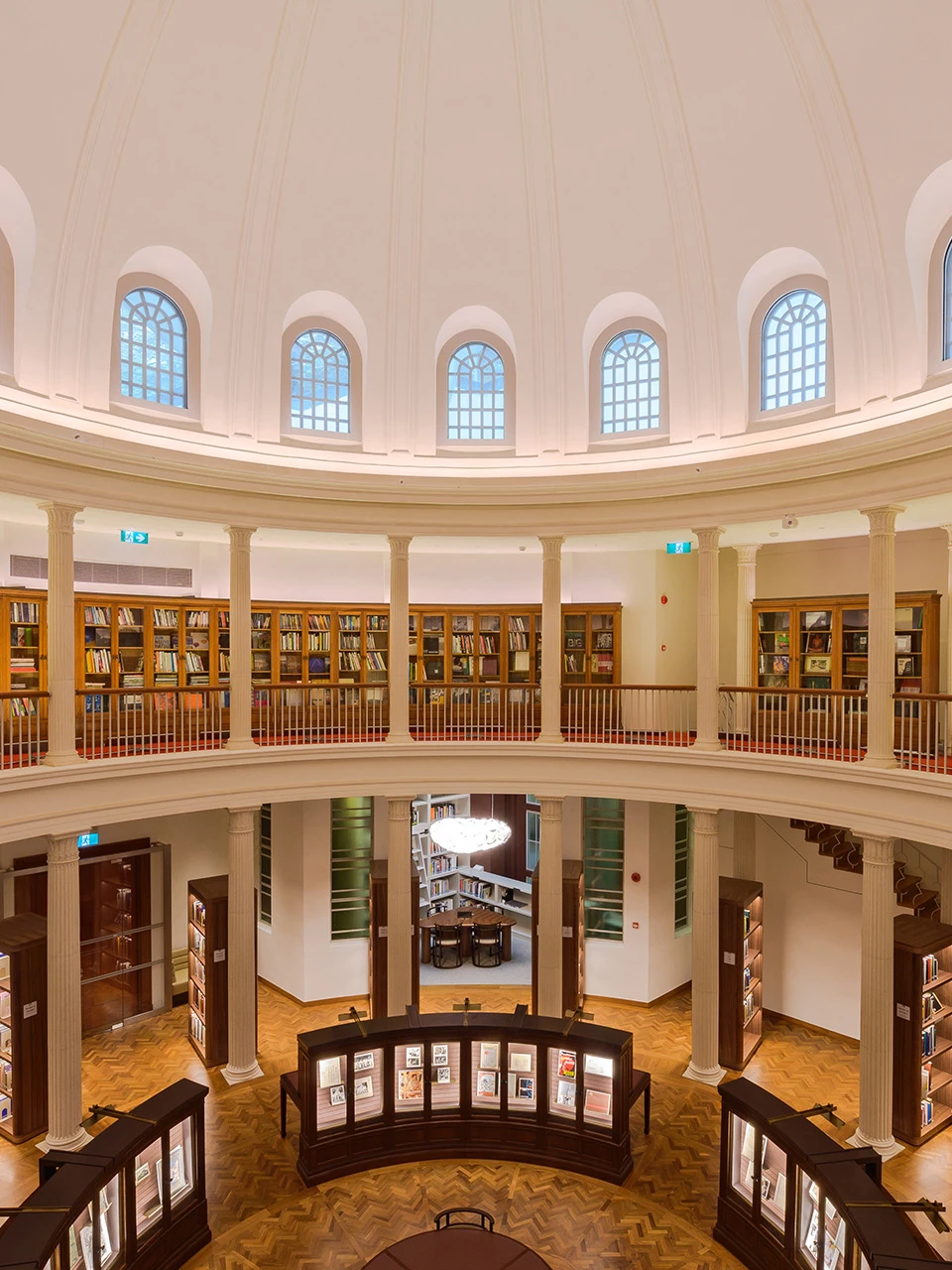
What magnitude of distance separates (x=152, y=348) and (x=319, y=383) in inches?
84.9

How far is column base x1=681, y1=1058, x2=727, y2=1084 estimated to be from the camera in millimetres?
9977

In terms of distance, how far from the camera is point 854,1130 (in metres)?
8.89

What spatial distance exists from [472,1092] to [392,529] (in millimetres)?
6741

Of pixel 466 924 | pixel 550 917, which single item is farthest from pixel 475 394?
pixel 466 924

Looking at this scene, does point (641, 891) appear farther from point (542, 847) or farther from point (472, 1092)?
point (472, 1092)

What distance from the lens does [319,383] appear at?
Answer: 11.0 metres

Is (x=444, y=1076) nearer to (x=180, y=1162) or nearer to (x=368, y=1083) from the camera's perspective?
(x=368, y=1083)

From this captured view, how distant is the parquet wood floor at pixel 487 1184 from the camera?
7.19m

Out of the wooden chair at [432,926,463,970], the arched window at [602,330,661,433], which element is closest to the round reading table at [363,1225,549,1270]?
the wooden chair at [432,926,463,970]

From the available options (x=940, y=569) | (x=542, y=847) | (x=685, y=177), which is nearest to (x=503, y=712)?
(x=542, y=847)

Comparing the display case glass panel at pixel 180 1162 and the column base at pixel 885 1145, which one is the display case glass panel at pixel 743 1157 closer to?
the column base at pixel 885 1145

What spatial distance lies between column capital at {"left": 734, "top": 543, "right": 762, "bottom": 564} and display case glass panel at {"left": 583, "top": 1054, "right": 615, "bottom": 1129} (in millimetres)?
7364

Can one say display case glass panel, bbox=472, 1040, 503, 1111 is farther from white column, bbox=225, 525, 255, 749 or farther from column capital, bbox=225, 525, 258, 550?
column capital, bbox=225, 525, 258, 550

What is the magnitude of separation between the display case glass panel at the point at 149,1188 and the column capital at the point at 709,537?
8.51 meters
